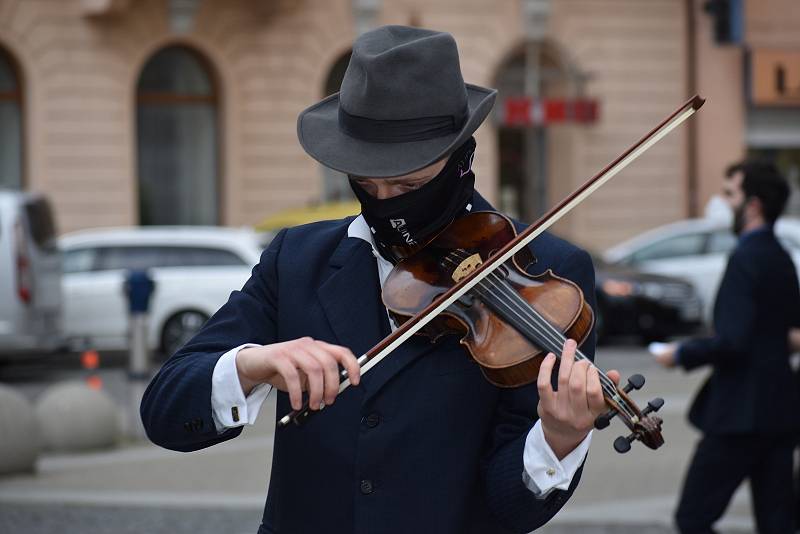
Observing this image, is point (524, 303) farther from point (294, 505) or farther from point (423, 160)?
point (294, 505)

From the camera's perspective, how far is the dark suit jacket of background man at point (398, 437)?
2.60m

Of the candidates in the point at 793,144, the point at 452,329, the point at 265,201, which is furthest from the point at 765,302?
the point at 793,144

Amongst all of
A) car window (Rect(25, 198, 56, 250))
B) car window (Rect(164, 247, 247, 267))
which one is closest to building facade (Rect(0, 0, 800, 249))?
car window (Rect(164, 247, 247, 267))

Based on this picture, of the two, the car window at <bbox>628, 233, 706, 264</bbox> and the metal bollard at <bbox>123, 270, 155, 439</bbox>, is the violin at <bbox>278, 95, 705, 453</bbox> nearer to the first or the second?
the metal bollard at <bbox>123, 270, 155, 439</bbox>

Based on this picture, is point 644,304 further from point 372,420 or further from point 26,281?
point 372,420

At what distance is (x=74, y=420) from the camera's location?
10102 mm

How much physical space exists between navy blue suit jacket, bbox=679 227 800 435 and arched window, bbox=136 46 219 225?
17.9m

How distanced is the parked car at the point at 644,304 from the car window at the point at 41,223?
20.0ft

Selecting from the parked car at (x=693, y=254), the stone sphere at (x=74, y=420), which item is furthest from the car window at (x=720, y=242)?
the stone sphere at (x=74, y=420)

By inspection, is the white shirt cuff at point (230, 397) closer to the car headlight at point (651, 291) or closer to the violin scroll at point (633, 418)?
the violin scroll at point (633, 418)

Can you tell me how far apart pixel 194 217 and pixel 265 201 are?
49.0 inches

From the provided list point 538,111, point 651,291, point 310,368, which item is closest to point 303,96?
point 538,111

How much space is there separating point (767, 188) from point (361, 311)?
147 inches

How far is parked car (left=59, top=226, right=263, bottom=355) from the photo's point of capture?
55.4 feet
